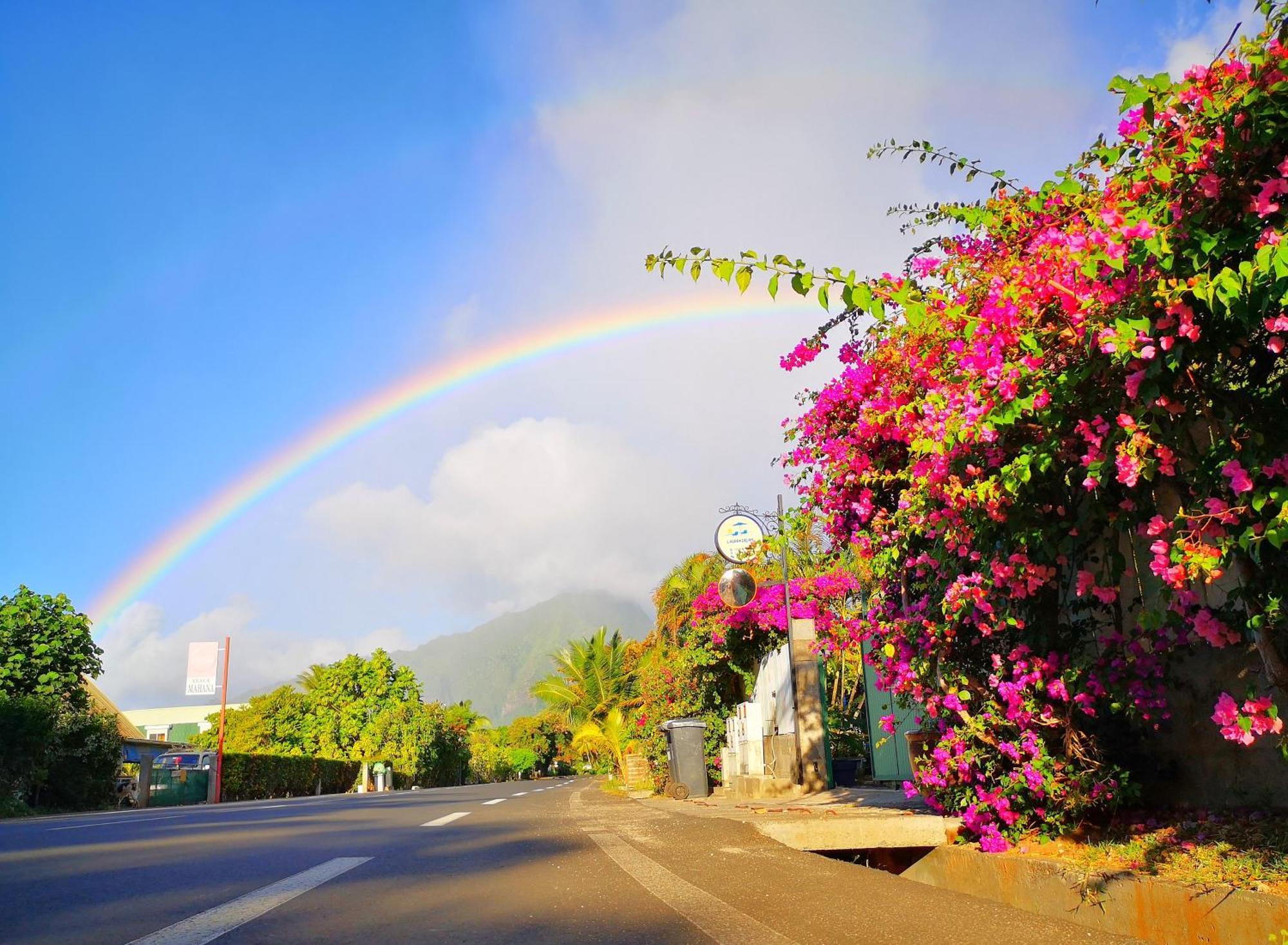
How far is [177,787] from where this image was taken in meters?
29.2

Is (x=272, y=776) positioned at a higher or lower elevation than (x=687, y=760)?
lower

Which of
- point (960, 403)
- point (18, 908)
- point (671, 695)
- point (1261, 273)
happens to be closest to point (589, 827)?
point (18, 908)

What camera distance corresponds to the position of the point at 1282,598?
10.5 ft

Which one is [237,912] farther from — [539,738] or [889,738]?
[539,738]

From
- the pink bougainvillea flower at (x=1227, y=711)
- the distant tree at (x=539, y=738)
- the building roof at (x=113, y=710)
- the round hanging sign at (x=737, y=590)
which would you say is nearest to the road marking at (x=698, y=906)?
the pink bougainvillea flower at (x=1227, y=711)

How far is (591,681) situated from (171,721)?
6034cm

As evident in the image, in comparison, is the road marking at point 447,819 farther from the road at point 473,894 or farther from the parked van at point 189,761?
the parked van at point 189,761

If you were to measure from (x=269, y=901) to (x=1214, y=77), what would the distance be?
181 inches

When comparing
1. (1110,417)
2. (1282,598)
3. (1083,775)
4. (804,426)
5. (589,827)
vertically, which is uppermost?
(804,426)

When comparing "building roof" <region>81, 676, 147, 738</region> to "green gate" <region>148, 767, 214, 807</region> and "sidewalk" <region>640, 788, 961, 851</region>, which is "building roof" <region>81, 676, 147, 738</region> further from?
"sidewalk" <region>640, 788, 961, 851</region>

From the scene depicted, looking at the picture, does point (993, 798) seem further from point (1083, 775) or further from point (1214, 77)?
point (1214, 77)

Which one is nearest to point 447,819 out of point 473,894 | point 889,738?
point 889,738

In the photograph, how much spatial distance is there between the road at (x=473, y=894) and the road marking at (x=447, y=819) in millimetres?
1618

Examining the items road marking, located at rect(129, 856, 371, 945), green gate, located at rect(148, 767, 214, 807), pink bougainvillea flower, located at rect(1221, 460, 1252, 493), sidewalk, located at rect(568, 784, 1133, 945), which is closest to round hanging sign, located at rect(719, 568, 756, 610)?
sidewalk, located at rect(568, 784, 1133, 945)
